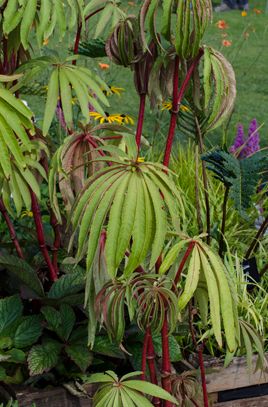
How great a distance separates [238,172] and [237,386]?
0.82m

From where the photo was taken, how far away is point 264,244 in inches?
133

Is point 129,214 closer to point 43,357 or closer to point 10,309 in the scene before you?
point 43,357

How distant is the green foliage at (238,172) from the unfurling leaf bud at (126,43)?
14.7 inches

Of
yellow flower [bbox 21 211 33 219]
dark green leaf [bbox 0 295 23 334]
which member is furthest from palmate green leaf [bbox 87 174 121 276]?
yellow flower [bbox 21 211 33 219]

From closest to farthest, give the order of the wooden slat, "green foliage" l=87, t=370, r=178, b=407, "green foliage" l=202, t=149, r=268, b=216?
"green foliage" l=87, t=370, r=178, b=407
"green foliage" l=202, t=149, r=268, b=216
the wooden slat

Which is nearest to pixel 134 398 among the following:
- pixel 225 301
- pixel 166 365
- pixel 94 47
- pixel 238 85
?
pixel 166 365

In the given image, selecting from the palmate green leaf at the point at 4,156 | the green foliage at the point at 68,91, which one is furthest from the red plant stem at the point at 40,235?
the palmate green leaf at the point at 4,156

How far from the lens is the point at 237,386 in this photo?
2.75 metres

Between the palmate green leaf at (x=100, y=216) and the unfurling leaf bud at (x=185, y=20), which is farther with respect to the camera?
the unfurling leaf bud at (x=185, y=20)

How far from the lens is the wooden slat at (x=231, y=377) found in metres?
2.69

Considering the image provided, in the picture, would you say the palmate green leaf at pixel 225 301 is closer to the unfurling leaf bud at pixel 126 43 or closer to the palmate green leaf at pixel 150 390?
the palmate green leaf at pixel 150 390

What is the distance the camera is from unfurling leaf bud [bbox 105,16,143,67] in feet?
6.75

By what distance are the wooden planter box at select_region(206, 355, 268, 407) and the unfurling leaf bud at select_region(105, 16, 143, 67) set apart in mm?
1087

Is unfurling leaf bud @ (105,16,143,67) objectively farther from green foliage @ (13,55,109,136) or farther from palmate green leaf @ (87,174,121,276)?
palmate green leaf @ (87,174,121,276)
